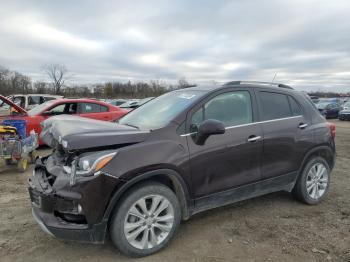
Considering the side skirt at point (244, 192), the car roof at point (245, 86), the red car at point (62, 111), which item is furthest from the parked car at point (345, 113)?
the side skirt at point (244, 192)

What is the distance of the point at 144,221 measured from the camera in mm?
3234

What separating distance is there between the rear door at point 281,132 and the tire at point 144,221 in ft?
4.73

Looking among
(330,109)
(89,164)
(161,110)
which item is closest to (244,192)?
(161,110)

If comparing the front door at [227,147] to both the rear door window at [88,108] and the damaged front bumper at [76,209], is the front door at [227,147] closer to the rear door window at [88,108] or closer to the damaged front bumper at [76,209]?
the damaged front bumper at [76,209]

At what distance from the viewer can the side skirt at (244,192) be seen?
365 cm

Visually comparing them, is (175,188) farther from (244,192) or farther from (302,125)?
(302,125)

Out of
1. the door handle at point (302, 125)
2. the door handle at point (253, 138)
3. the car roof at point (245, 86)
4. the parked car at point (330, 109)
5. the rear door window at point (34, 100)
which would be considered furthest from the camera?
the parked car at point (330, 109)

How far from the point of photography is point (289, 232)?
382 centimetres

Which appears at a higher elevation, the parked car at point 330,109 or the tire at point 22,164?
the parked car at point 330,109

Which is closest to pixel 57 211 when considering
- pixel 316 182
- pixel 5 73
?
pixel 316 182

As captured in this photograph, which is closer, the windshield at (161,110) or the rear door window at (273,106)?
the windshield at (161,110)

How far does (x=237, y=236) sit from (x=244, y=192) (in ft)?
1.79

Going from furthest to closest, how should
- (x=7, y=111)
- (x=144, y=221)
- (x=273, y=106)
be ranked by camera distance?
1. (x=7, y=111)
2. (x=273, y=106)
3. (x=144, y=221)

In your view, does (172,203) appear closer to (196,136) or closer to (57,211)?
(196,136)
